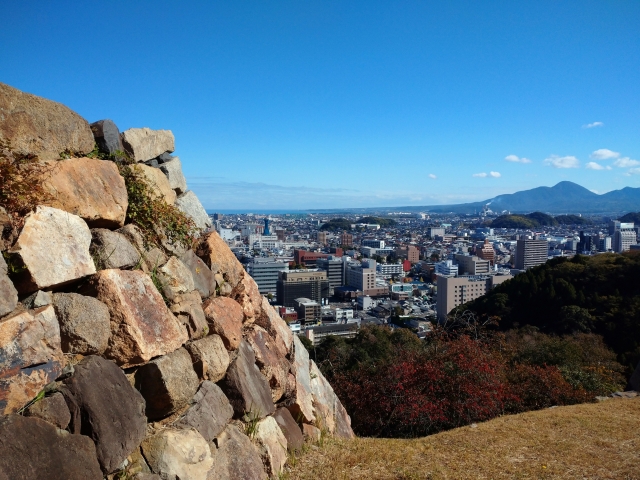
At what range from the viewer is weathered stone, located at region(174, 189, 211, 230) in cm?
414

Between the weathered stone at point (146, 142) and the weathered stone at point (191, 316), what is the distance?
1.25 m

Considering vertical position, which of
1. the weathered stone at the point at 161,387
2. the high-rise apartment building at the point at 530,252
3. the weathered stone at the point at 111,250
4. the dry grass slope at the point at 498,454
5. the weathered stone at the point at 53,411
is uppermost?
the weathered stone at the point at 111,250

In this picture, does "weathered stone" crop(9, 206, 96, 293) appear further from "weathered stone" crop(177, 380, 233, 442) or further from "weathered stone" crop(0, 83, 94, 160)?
"weathered stone" crop(177, 380, 233, 442)

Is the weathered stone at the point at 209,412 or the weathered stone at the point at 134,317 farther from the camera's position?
the weathered stone at the point at 209,412

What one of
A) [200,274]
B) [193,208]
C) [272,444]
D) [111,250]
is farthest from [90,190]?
[272,444]

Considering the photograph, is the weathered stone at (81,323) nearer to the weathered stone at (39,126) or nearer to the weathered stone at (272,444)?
the weathered stone at (39,126)

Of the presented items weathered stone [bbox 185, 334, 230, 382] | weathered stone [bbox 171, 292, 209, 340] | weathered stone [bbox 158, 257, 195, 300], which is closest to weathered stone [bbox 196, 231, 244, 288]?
weathered stone [bbox 158, 257, 195, 300]

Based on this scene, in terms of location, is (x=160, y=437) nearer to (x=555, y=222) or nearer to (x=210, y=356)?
(x=210, y=356)

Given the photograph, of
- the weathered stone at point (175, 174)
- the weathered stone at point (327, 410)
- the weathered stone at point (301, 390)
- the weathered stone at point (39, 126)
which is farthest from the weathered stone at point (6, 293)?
the weathered stone at point (327, 410)

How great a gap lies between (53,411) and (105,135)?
2004 mm

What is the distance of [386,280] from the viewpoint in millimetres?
59875

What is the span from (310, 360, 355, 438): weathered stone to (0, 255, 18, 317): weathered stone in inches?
114

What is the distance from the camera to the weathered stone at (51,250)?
2.22m

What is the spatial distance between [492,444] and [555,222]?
466ft
